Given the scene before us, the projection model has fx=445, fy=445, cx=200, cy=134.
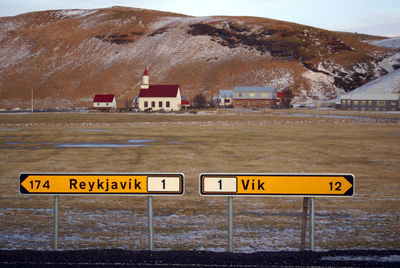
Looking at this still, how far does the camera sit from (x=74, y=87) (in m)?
195

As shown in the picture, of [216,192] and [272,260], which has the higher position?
[216,192]

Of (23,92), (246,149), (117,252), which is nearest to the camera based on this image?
(117,252)

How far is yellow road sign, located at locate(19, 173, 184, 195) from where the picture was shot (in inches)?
251

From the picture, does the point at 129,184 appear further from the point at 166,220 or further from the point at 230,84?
the point at 230,84

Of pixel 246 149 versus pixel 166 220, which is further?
pixel 246 149

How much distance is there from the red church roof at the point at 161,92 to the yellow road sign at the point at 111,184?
108364 millimetres

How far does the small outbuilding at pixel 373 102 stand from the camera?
130 m

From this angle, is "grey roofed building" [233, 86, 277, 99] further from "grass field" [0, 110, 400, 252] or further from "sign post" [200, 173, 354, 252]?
"sign post" [200, 173, 354, 252]

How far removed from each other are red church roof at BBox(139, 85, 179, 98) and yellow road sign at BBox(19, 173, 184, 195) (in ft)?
356

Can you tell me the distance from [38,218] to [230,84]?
175 meters

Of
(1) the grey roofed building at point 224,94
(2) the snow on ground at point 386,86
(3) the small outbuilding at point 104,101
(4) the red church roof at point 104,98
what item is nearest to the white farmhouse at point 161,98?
(3) the small outbuilding at point 104,101

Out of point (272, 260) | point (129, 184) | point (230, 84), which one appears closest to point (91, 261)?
point (129, 184)

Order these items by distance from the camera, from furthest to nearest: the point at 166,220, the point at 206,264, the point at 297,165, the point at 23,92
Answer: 1. the point at 23,92
2. the point at 297,165
3. the point at 166,220
4. the point at 206,264

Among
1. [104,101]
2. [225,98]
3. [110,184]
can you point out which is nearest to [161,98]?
[104,101]
